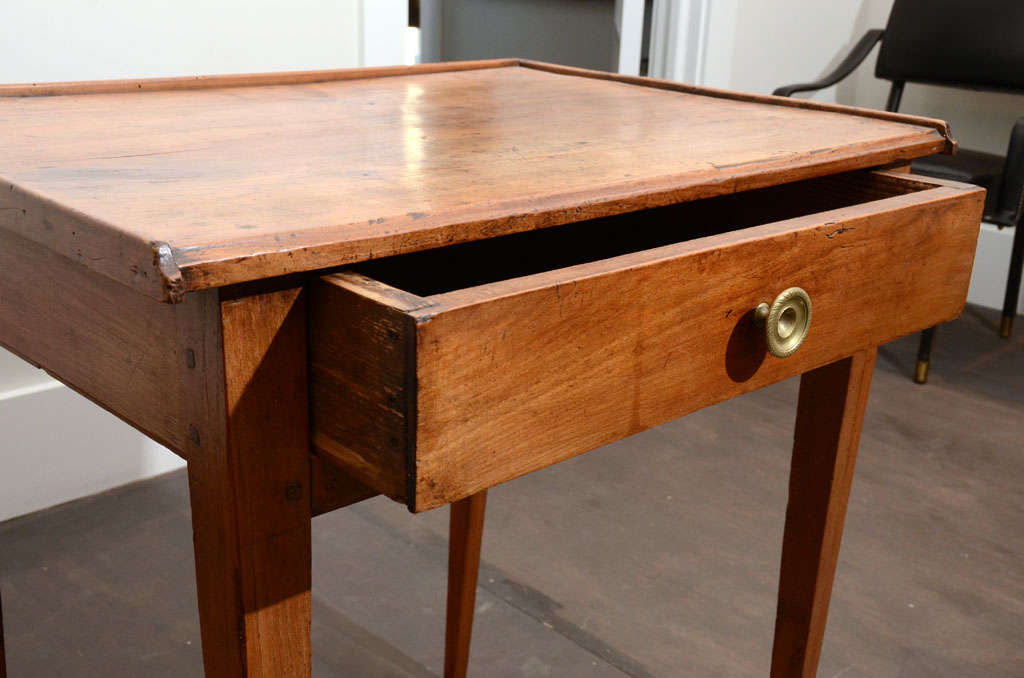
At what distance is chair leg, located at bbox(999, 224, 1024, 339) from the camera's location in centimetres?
236

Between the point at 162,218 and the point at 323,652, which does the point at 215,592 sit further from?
the point at 323,652

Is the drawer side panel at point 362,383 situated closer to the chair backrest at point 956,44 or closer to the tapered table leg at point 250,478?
the tapered table leg at point 250,478

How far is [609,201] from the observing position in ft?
2.07

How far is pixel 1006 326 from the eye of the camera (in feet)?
8.16

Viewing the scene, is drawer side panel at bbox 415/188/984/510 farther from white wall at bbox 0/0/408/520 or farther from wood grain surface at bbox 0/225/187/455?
white wall at bbox 0/0/408/520

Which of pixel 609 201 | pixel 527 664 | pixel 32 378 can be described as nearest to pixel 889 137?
pixel 609 201

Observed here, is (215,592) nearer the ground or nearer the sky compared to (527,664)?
nearer the sky

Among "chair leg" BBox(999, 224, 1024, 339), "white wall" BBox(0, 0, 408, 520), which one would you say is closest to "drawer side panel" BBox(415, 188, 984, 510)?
"white wall" BBox(0, 0, 408, 520)

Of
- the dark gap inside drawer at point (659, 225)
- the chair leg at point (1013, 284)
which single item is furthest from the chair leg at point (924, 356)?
the dark gap inside drawer at point (659, 225)

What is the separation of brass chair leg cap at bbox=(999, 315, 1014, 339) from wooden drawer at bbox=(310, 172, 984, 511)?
182 centimetres

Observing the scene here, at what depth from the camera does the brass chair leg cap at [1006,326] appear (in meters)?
2.47

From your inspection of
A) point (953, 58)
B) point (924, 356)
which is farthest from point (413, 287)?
point (953, 58)

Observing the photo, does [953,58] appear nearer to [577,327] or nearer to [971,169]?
[971,169]

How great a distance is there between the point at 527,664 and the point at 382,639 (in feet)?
0.61
